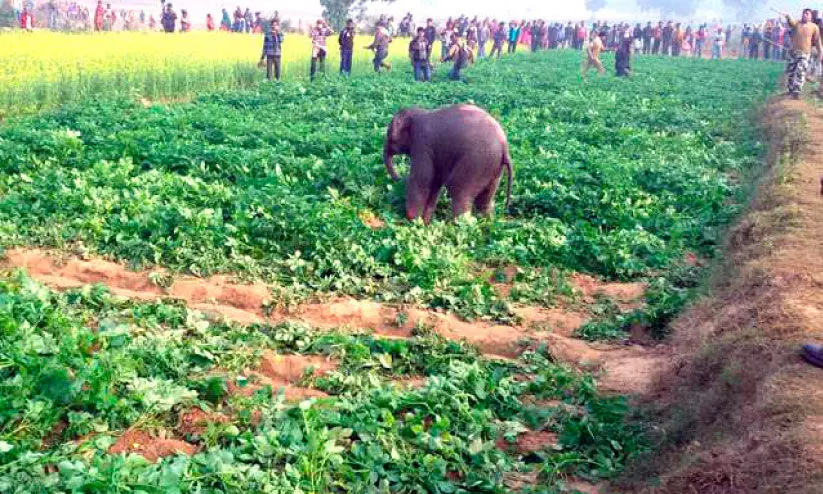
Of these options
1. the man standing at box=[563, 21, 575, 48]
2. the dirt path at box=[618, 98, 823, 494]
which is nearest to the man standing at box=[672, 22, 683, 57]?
the man standing at box=[563, 21, 575, 48]

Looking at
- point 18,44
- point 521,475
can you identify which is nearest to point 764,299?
point 521,475

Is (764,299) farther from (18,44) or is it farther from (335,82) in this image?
(18,44)

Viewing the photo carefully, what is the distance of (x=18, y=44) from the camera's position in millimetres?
21141

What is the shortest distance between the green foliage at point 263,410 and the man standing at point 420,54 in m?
21.4

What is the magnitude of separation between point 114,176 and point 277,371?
4.84 metres

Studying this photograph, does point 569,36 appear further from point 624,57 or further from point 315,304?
point 315,304

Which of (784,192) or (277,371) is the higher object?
(784,192)

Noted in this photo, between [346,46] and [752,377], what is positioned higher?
[346,46]

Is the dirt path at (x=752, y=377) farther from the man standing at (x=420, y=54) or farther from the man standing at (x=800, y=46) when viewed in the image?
the man standing at (x=420, y=54)

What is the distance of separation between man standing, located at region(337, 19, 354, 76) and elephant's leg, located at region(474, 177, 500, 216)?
55.0ft

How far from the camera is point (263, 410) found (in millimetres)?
5473

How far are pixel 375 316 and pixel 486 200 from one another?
346 centimetres

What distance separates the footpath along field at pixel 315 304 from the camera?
199 inches

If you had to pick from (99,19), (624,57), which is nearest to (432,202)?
(624,57)
